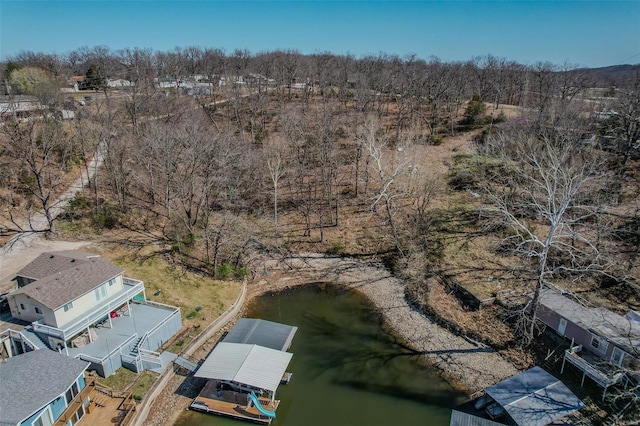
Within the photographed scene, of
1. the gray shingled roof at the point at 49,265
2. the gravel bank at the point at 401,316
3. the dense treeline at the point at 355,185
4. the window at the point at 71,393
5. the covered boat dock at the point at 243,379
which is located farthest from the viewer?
the dense treeline at the point at 355,185

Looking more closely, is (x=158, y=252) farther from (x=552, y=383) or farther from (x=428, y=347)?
(x=552, y=383)

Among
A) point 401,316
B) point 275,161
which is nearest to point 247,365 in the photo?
point 401,316

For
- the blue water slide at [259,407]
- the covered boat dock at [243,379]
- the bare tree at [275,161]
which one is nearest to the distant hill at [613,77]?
the bare tree at [275,161]

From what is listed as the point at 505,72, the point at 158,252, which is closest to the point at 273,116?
the point at 158,252

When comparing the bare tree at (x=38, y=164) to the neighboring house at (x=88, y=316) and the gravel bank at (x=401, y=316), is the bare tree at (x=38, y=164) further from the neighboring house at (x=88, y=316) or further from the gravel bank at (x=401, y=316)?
the gravel bank at (x=401, y=316)

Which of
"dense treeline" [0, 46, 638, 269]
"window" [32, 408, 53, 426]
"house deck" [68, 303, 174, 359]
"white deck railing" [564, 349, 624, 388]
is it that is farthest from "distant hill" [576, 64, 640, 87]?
"window" [32, 408, 53, 426]

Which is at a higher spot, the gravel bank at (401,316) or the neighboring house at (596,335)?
the neighboring house at (596,335)
